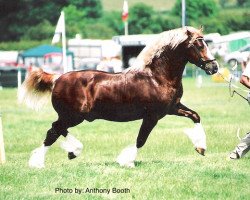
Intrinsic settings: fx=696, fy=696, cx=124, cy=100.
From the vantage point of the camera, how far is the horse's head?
10242 millimetres

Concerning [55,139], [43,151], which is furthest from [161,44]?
[43,151]

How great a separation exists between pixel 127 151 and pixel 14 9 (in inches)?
1732

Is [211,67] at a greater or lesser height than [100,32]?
greater

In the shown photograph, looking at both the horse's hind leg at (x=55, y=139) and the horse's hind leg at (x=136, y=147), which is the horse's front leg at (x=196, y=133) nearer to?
the horse's hind leg at (x=136, y=147)

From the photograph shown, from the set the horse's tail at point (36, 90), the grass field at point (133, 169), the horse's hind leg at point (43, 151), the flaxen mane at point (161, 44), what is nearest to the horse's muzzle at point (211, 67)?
the flaxen mane at point (161, 44)

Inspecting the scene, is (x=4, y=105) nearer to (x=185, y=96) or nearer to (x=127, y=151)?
(x=185, y=96)

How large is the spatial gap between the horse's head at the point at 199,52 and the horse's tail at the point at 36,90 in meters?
2.34

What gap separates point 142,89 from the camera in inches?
403

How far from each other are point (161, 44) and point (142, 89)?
74 centimetres

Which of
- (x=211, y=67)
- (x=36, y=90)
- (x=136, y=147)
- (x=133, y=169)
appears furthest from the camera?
(x=36, y=90)

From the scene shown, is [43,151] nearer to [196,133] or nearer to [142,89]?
[142,89]

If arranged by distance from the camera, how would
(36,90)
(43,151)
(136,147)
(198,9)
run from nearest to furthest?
1. (136,147)
2. (43,151)
3. (36,90)
4. (198,9)

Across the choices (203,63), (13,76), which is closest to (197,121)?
(203,63)

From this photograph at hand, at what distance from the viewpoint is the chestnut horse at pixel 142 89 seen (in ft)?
33.6
